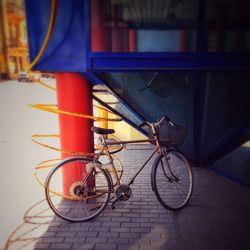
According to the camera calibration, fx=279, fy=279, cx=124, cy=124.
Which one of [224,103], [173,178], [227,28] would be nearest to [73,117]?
[173,178]

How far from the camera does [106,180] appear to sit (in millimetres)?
4199

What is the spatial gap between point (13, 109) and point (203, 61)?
12.1m

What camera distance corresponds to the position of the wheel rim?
440 cm

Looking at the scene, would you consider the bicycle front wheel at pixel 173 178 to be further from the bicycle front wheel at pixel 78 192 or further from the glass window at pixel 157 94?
the glass window at pixel 157 94

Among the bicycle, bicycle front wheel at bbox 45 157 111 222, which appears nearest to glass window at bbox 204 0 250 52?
the bicycle

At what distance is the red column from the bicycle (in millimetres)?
181

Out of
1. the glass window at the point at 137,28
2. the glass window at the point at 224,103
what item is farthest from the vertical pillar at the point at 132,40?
the glass window at the point at 224,103

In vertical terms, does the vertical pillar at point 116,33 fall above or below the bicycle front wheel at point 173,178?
above

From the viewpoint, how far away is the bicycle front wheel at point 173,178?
425 centimetres

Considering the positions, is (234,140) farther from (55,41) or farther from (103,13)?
(55,41)

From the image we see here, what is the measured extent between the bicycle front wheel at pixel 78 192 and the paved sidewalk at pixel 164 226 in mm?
169

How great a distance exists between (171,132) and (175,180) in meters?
0.88

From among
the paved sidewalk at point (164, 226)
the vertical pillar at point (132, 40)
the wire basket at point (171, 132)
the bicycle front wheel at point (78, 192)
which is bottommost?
the paved sidewalk at point (164, 226)

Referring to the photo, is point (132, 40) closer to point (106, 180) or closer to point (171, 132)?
point (171, 132)
